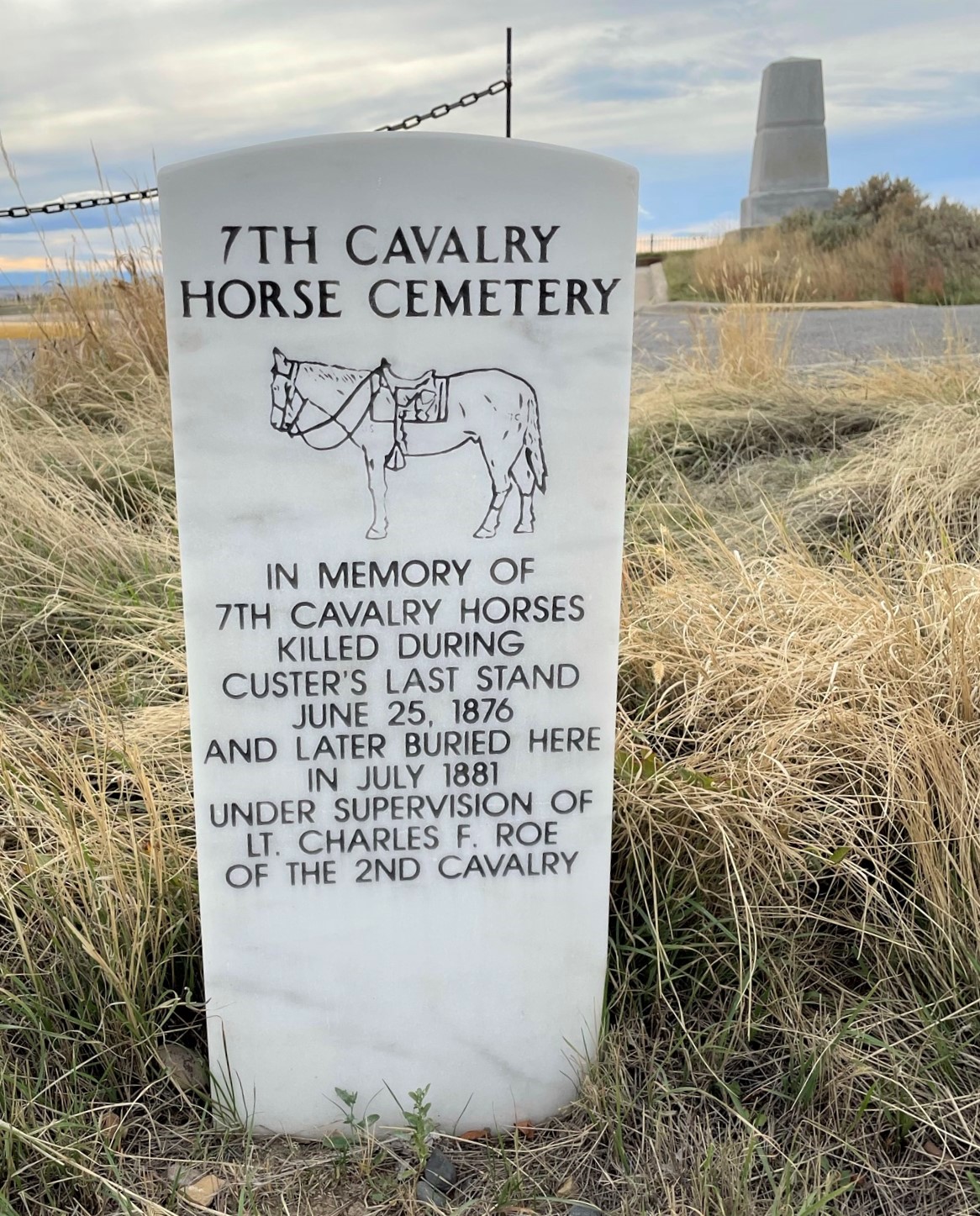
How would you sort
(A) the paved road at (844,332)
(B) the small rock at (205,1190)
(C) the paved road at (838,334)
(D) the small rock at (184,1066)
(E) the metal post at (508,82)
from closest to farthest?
1. (B) the small rock at (205,1190)
2. (D) the small rock at (184,1066)
3. (E) the metal post at (508,82)
4. (C) the paved road at (838,334)
5. (A) the paved road at (844,332)

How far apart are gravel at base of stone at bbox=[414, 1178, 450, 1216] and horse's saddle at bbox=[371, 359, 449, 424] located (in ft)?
4.31

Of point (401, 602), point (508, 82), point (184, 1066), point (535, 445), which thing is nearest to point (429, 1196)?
point (184, 1066)

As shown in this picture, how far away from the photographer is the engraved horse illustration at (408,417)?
1738 mm

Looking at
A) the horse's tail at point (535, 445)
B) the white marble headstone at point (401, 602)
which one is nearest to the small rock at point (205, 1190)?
the white marble headstone at point (401, 602)

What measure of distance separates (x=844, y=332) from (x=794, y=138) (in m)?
14.6

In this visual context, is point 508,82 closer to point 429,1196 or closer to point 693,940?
point 693,940

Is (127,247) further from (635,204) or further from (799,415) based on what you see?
(635,204)

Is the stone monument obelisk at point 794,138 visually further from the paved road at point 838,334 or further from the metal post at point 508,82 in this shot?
the metal post at point 508,82

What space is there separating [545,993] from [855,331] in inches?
419

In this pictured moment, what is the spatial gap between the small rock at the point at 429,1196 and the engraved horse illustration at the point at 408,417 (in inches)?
44.5

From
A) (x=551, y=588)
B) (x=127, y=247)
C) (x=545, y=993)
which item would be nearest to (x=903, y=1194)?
(x=545, y=993)

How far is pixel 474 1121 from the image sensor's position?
2.15 metres

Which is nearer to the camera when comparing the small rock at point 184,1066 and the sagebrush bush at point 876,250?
the small rock at point 184,1066

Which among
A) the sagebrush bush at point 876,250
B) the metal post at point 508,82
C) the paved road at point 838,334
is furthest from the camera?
the sagebrush bush at point 876,250
